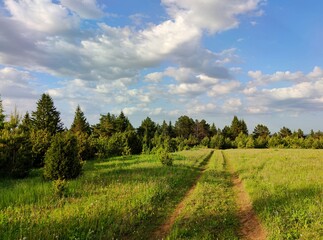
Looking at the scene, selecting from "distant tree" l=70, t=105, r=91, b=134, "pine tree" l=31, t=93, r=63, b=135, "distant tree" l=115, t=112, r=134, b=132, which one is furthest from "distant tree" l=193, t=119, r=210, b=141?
"pine tree" l=31, t=93, r=63, b=135

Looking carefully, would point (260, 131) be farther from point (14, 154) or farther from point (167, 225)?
point (167, 225)

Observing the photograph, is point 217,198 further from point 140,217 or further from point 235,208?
Answer: point 140,217

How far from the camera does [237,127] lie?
363 ft

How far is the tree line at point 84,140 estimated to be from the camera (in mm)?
17016

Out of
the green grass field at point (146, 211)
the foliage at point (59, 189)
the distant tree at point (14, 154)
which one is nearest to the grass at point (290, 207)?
the green grass field at point (146, 211)

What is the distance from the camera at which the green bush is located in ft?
53.8

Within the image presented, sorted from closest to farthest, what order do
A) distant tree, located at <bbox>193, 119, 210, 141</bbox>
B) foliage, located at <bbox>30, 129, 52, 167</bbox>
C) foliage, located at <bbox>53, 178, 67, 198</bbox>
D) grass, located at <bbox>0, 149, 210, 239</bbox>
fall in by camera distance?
grass, located at <bbox>0, 149, 210, 239</bbox> → foliage, located at <bbox>53, 178, 67, 198</bbox> → foliage, located at <bbox>30, 129, 52, 167</bbox> → distant tree, located at <bbox>193, 119, 210, 141</bbox>

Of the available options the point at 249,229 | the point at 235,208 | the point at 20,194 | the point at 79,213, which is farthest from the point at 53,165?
the point at 249,229

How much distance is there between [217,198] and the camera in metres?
13.0

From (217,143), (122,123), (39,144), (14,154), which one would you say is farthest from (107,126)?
(14,154)

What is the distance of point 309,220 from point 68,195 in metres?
8.98

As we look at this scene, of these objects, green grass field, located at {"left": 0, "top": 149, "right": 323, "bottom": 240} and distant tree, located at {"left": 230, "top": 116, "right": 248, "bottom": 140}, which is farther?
distant tree, located at {"left": 230, "top": 116, "right": 248, "bottom": 140}

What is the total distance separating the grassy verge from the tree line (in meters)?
8.15

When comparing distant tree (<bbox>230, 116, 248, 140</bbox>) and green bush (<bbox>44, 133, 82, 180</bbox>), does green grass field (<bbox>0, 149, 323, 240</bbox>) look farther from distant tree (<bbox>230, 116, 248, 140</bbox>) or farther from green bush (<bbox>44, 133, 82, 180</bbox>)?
distant tree (<bbox>230, 116, 248, 140</bbox>)
